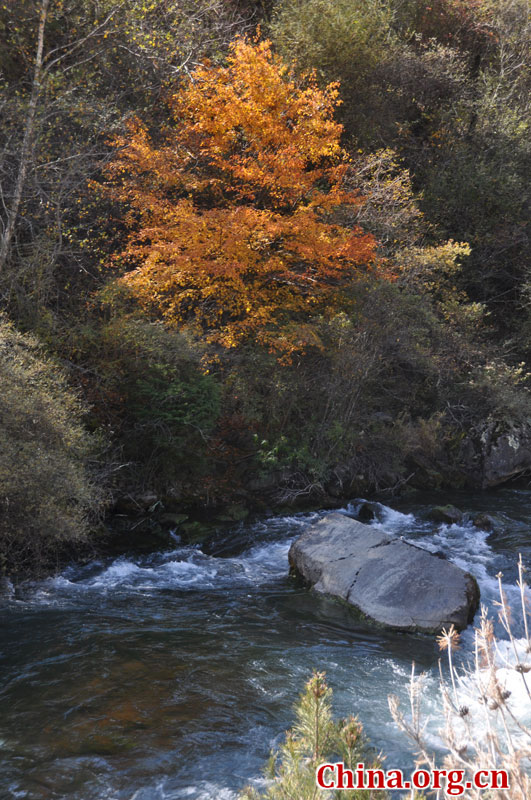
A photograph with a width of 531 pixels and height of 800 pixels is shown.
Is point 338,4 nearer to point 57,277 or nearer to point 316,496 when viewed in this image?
point 57,277

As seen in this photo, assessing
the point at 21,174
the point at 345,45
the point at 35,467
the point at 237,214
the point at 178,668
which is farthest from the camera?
the point at 345,45

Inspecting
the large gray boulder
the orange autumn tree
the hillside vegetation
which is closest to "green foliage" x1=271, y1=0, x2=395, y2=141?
the hillside vegetation

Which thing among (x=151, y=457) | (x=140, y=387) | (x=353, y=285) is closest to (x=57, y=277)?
(x=140, y=387)

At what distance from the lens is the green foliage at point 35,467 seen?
7.60 metres

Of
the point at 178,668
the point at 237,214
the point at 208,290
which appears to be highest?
the point at 237,214

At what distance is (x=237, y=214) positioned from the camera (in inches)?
482

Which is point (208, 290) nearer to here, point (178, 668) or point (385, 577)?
point (385, 577)

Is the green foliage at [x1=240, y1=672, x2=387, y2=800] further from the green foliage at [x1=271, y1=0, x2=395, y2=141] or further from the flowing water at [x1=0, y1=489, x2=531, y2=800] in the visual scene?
the green foliage at [x1=271, y1=0, x2=395, y2=141]

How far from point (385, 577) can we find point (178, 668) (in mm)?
2892

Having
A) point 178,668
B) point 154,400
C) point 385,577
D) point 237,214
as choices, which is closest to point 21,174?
→ point 237,214

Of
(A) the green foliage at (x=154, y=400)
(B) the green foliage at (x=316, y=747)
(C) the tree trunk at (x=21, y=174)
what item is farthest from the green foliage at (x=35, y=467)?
(B) the green foliage at (x=316, y=747)

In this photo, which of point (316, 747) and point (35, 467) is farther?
point (35, 467)

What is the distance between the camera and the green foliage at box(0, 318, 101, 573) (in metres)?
7.60

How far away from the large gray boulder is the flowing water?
23 cm
